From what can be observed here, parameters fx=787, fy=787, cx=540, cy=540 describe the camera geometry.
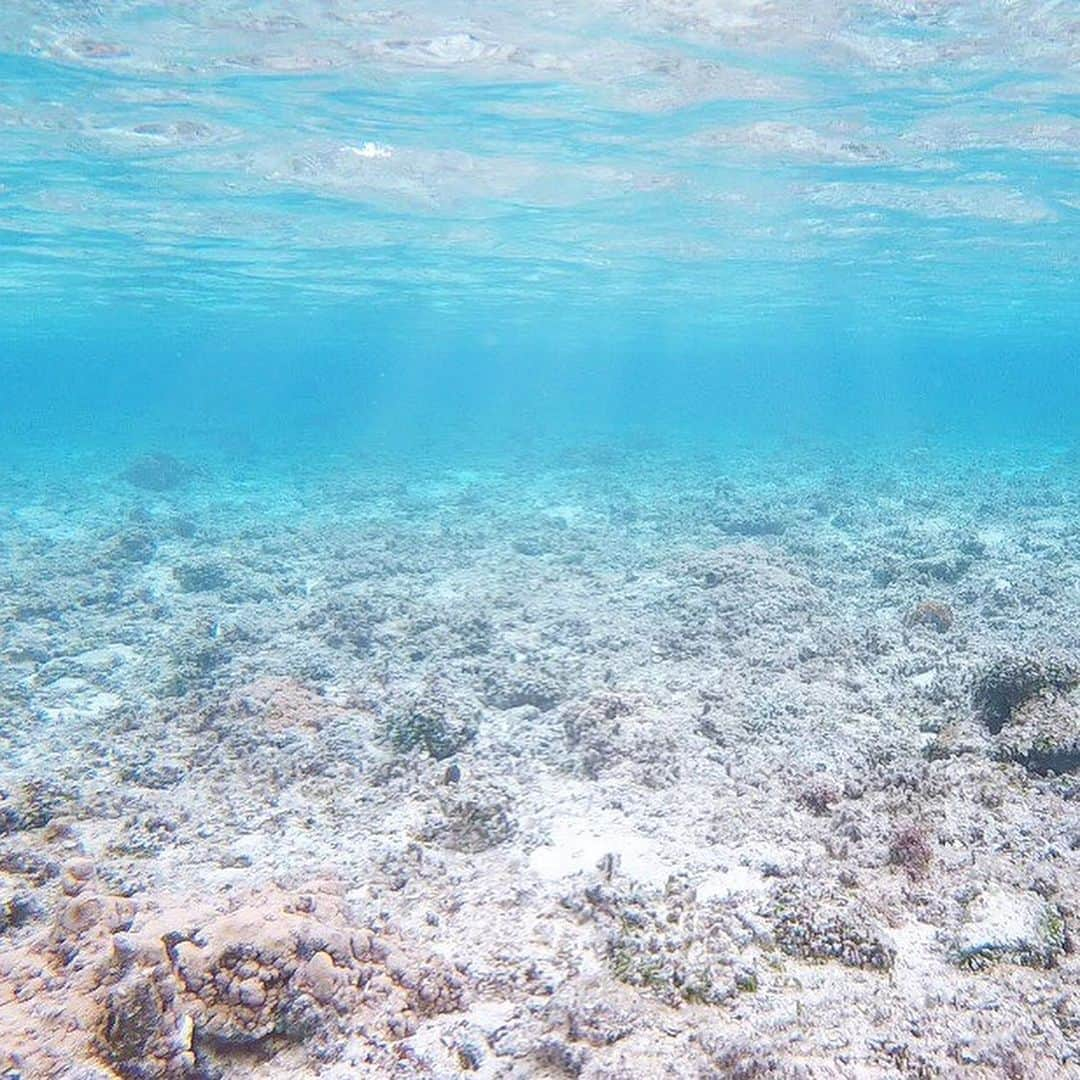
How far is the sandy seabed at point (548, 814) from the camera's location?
3.65 meters

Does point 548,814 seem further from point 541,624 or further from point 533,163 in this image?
point 533,163

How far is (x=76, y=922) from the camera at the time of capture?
4.23 meters

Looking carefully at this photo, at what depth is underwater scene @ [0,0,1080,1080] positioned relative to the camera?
12.7ft

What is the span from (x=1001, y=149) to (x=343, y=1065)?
23770mm

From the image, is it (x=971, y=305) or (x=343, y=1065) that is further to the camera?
(x=971, y=305)

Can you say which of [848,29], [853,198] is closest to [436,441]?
[853,198]

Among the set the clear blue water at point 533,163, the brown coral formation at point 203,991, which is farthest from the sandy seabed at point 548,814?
the clear blue water at point 533,163

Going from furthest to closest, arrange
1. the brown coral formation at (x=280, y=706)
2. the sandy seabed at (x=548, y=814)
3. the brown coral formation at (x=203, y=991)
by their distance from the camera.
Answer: the brown coral formation at (x=280, y=706)
the sandy seabed at (x=548, y=814)
the brown coral formation at (x=203, y=991)

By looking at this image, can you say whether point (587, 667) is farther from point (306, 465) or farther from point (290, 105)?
point (306, 465)

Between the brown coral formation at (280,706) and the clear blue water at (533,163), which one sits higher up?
the clear blue water at (533,163)

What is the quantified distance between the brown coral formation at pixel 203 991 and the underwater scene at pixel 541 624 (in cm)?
2

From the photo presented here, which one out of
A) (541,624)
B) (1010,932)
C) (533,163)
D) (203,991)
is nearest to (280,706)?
(541,624)

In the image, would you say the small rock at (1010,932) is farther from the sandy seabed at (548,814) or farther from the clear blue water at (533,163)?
the clear blue water at (533,163)

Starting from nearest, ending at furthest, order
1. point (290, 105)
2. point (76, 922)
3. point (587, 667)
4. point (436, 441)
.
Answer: point (76, 922)
point (587, 667)
point (290, 105)
point (436, 441)
